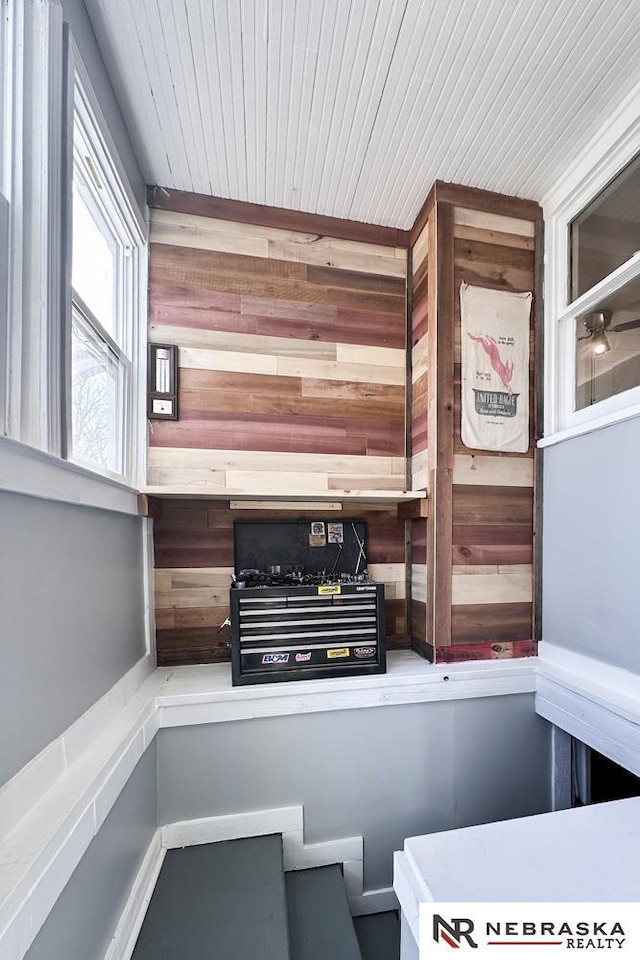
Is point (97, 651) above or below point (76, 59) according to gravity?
below

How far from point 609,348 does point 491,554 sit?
972 mm

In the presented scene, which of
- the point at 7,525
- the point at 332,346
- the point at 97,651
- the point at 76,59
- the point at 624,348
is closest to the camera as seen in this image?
the point at 7,525

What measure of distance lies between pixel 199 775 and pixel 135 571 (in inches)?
31.6

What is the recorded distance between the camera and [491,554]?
5.87ft

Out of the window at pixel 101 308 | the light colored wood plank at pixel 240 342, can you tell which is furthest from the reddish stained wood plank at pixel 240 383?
the window at pixel 101 308

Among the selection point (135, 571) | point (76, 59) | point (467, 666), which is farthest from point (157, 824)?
point (76, 59)

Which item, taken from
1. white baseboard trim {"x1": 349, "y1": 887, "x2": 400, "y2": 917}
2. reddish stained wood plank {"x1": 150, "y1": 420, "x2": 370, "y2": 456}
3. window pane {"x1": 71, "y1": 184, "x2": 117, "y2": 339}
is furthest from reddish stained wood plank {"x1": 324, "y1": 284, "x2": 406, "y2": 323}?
Answer: white baseboard trim {"x1": 349, "y1": 887, "x2": 400, "y2": 917}

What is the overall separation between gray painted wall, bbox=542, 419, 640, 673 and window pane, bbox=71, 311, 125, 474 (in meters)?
1.84

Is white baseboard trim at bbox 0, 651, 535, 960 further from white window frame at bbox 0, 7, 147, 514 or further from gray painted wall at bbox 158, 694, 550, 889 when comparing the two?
white window frame at bbox 0, 7, 147, 514

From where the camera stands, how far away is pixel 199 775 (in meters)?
1.49

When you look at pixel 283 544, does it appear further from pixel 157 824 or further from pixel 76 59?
pixel 76 59

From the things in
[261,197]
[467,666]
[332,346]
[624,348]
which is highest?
[261,197]

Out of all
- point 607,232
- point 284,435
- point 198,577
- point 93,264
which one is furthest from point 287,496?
point 607,232

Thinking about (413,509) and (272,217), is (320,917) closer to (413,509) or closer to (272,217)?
(413,509)
